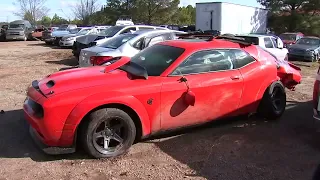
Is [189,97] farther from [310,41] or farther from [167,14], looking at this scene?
[167,14]

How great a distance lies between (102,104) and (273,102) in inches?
129

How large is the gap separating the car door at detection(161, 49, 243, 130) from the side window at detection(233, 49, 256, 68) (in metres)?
0.13

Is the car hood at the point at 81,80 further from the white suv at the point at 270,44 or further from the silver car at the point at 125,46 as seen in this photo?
the white suv at the point at 270,44

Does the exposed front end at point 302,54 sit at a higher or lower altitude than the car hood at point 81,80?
lower

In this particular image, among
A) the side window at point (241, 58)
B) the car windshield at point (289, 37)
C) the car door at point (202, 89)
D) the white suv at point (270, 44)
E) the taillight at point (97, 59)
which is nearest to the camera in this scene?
the car door at point (202, 89)

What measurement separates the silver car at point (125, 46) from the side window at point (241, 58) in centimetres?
420

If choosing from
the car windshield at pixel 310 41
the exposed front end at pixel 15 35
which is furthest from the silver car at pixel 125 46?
the exposed front end at pixel 15 35

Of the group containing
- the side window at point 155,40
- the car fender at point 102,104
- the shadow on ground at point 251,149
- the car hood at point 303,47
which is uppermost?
the side window at point 155,40

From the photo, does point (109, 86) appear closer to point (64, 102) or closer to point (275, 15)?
point (64, 102)

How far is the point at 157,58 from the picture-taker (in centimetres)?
545

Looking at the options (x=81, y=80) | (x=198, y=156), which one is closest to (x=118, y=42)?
(x=81, y=80)

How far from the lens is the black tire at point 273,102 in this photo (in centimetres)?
615

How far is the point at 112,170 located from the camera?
429cm

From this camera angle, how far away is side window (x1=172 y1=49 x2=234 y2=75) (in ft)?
17.1
